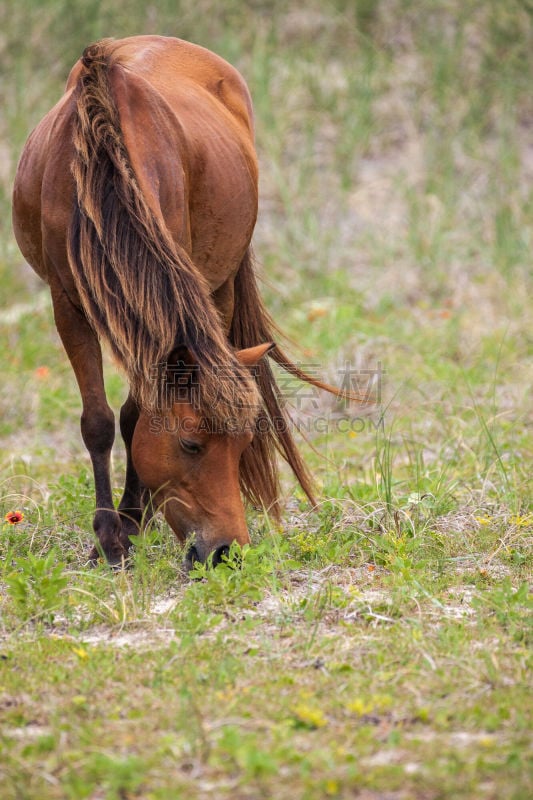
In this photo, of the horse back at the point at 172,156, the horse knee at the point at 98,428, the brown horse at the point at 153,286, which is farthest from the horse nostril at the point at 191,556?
the horse back at the point at 172,156

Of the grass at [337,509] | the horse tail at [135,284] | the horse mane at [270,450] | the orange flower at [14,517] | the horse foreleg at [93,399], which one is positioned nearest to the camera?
the grass at [337,509]

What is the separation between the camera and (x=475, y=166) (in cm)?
852

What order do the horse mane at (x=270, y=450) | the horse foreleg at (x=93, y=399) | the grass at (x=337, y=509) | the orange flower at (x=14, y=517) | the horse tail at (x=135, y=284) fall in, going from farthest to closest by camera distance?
the horse mane at (x=270, y=450) → the orange flower at (x=14, y=517) → the horse foreleg at (x=93, y=399) → the horse tail at (x=135, y=284) → the grass at (x=337, y=509)

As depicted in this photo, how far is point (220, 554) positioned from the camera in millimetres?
3076

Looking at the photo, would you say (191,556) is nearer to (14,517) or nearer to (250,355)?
(250,355)

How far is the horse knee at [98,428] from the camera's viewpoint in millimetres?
3355

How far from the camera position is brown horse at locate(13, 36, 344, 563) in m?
2.91

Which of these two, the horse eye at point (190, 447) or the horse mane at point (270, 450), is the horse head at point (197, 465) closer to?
the horse eye at point (190, 447)

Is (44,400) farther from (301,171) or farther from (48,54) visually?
(48,54)

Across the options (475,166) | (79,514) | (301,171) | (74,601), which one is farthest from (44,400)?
(475,166)

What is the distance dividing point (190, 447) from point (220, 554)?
0.37m

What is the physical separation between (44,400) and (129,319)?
2984mm

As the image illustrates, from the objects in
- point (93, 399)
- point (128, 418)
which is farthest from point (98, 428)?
point (128, 418)

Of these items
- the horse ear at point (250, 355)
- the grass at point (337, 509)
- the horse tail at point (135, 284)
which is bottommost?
the grass at point (337, 509)
